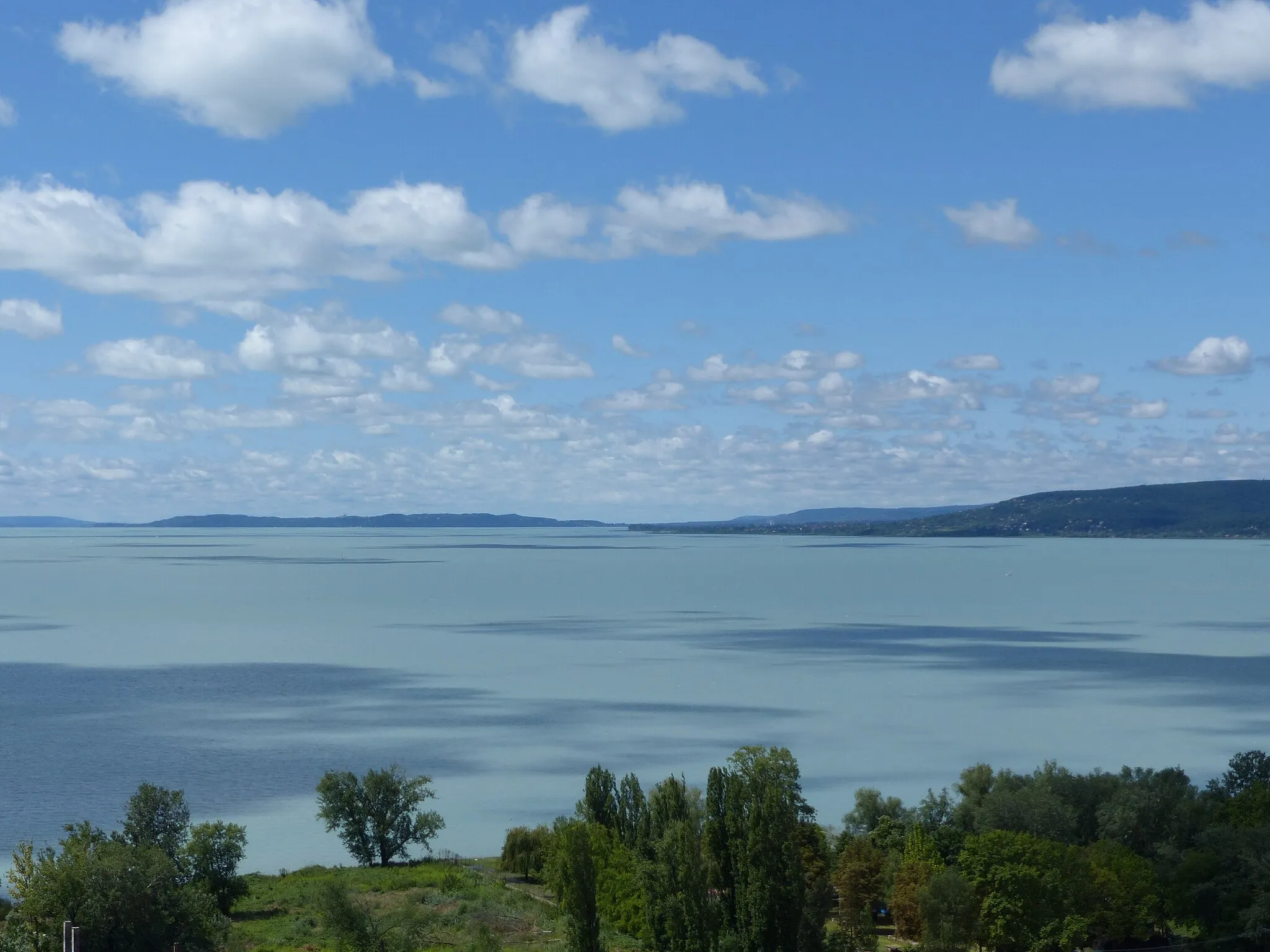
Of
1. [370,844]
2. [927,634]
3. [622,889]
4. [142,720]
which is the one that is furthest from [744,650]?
[622,889]

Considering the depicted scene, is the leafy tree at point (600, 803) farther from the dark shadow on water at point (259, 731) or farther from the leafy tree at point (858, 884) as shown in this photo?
the dark shadow on water at point (259, 731)

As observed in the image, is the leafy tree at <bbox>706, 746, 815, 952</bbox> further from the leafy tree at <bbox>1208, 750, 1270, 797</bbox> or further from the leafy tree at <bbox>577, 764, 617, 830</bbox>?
the leafy tree at <bbox>1208, 750, 1270, 797</bbox>

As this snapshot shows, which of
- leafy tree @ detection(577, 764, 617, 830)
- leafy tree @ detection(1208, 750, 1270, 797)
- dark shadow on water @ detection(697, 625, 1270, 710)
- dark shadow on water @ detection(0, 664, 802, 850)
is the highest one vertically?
leafy tree @ detection(577, 764, 617, 830)

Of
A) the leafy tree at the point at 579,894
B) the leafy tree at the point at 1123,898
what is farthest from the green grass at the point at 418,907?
the leafy tree at the point at 1123,898

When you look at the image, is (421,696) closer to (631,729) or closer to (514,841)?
(631,729)

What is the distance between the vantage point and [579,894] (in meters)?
32.3

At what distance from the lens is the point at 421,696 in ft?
285

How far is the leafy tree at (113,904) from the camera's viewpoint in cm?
3075

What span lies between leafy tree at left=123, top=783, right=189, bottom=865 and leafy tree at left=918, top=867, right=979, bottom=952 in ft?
78.5

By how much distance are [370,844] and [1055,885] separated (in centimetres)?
2633

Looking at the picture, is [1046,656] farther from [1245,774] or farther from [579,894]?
[579,894]

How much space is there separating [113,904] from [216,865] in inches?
421

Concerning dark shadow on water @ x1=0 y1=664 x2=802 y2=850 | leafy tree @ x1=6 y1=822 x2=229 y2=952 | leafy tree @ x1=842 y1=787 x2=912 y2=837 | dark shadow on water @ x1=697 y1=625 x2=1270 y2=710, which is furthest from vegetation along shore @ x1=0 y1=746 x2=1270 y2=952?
dark shadow on water @ x1=697 y1=625 x2=1270 y2=710

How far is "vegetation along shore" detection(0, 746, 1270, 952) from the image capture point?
105 feet
